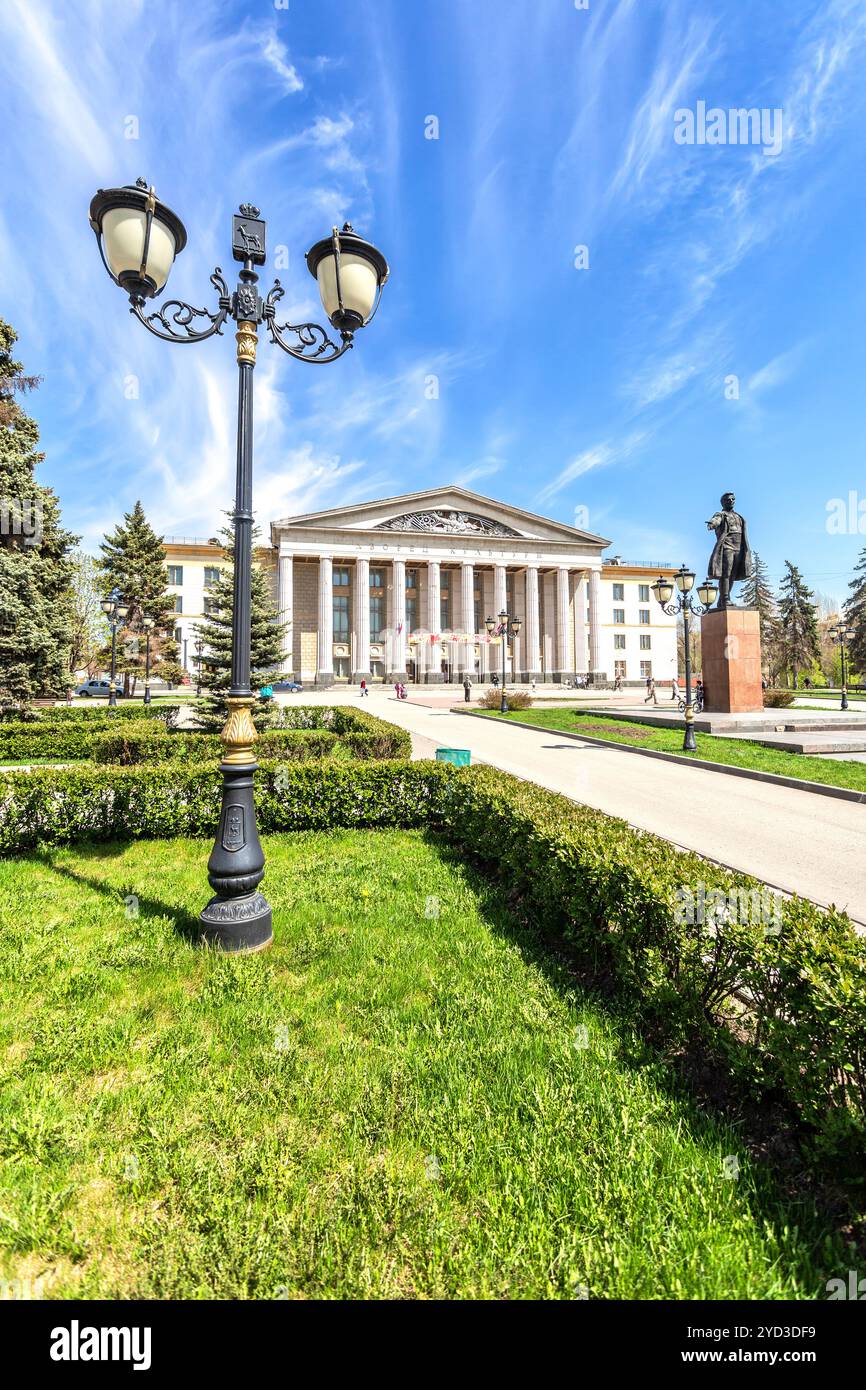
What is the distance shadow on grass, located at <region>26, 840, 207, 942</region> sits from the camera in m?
4.29

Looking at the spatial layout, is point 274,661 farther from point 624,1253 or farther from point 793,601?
point 793,601

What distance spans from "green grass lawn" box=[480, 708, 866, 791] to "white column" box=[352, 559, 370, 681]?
32782 mm

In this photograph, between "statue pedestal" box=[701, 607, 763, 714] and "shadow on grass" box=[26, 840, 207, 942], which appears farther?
"statue pedestal" box=[701, 607, 763, 714]

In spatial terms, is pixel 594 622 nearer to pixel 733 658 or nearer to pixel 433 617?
pixel 433 617

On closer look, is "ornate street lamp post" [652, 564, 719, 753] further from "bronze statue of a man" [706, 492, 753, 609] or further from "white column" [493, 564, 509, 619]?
"white column" [493, 564, 509, 619]

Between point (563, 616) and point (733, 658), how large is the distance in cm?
4288

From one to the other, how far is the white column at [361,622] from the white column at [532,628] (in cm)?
1758

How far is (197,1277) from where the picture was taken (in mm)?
1743

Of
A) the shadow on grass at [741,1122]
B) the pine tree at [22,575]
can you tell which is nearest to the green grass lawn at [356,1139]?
the shadow on grass at [741,1122]

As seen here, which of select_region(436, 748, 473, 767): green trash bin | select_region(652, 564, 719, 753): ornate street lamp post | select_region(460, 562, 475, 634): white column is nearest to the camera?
select_region(436, 748, 473, 767): green trash bin

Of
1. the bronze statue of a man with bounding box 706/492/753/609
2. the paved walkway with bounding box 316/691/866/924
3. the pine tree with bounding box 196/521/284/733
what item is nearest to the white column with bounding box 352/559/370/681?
the pine tree with bounding box 196/521/284/733

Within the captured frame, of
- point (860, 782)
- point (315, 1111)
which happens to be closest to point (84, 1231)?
point (315, 1111)

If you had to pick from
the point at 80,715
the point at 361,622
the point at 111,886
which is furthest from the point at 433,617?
the point at 111,886
